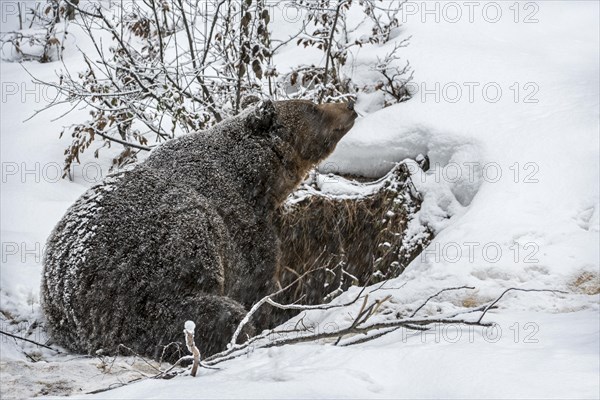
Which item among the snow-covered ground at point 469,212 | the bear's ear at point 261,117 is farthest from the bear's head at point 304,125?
the snow-covered ground at point 469,212

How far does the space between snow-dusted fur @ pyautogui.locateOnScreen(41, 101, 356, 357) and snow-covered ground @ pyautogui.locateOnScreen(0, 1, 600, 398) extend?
45cm

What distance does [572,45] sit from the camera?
8.09 meters

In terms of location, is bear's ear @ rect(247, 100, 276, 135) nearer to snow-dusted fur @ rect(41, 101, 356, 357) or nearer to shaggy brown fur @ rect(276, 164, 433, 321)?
snow-dusted fur @ rect(41, 101, 356, 357)

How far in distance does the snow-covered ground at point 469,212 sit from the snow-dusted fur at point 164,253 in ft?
1.48

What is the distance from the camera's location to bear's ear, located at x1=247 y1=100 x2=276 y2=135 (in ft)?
17.1

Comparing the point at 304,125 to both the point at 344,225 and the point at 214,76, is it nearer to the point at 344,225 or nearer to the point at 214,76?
the point at 344,225

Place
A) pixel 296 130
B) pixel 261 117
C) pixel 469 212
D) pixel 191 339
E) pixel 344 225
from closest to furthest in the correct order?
pixel 191 339 → pixel 261 117 → pixel 296 130 → pixel 469 212 → pixel 344 225

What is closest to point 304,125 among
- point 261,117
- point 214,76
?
point 261,117

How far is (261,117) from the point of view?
206 inches

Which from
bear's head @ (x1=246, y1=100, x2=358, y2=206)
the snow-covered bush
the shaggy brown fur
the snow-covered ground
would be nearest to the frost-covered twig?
the snow-covered ground

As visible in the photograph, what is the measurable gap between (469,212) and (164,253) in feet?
8.57

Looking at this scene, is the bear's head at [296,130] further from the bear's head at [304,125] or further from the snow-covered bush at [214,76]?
the snow-covered bush at [214,76]

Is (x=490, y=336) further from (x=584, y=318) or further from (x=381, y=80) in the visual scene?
(x=381, y=80)

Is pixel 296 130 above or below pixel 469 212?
above
